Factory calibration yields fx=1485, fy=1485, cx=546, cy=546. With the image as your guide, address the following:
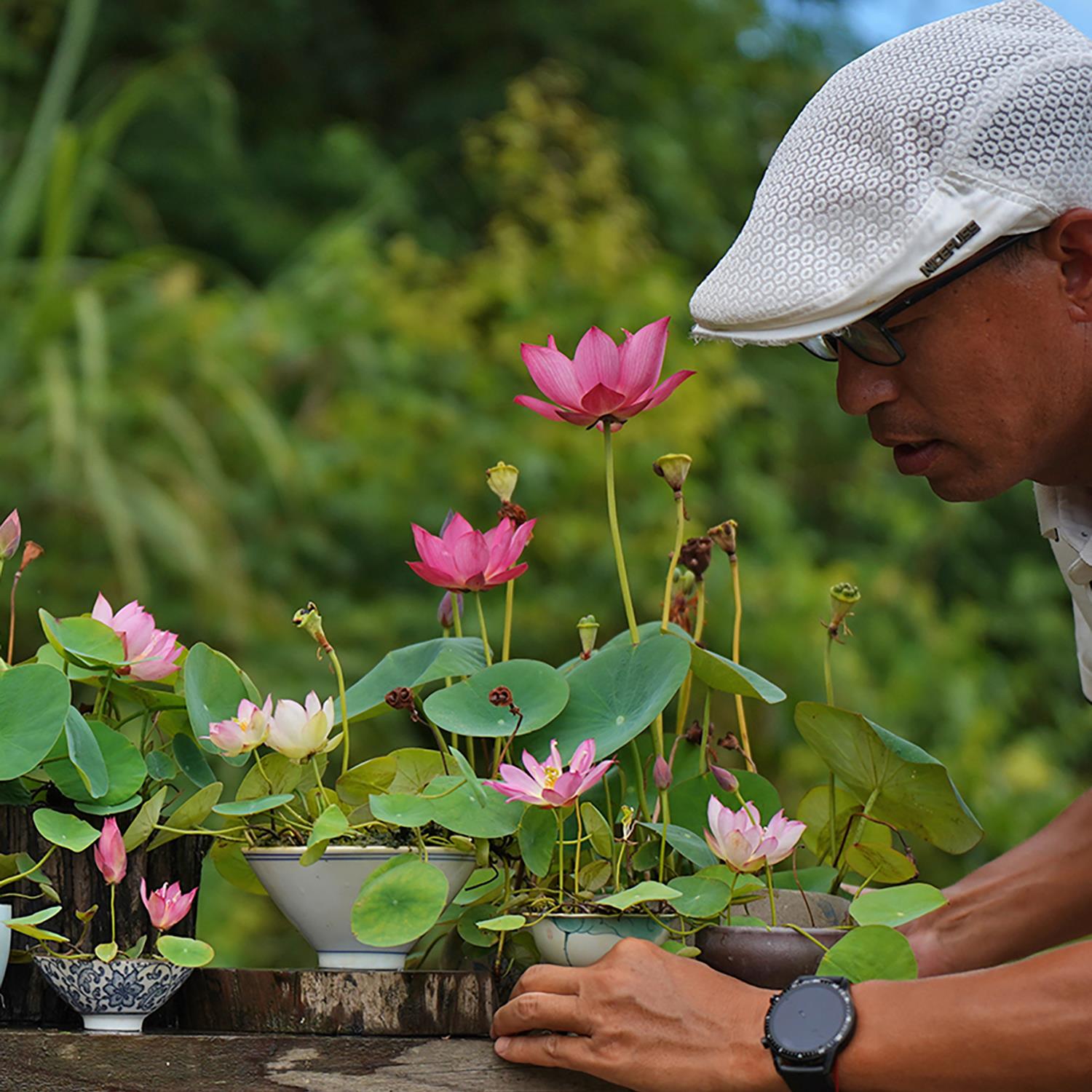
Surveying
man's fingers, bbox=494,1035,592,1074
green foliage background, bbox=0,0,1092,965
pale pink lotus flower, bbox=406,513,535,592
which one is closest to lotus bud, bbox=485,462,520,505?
pale pink lotus flower, bbox=406,513,535,592

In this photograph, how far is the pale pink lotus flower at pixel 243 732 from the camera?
88 centimetres

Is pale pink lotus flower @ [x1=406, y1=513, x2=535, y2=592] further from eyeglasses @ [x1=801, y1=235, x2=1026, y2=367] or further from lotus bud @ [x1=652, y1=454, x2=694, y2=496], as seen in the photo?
eyeglasses @ [x1=801, y1=235, x2=1026, y2=367]

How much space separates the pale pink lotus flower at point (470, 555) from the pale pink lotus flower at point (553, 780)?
6.1 inches

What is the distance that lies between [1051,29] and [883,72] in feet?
0.46

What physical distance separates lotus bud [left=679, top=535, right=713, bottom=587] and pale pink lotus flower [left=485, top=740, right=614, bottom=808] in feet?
0.71

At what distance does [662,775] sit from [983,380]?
0.34 metres

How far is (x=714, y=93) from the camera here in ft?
18.2

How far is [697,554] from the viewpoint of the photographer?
1.04m

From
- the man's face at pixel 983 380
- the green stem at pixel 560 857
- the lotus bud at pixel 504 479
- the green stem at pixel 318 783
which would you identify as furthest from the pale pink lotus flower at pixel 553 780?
the man's face at pixel 983 380

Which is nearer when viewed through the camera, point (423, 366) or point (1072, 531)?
point (1072, 531)

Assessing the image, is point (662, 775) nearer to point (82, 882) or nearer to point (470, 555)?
point (470, 555)

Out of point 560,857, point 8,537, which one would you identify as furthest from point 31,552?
point 560,857

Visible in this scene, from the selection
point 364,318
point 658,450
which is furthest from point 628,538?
point 364,318

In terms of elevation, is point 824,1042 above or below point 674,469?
below
